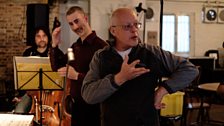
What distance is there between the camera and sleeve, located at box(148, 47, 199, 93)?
2.12 meters

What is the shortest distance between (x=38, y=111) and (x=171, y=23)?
25.6 feet

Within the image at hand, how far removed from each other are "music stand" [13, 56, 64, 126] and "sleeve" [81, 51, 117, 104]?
115 cm

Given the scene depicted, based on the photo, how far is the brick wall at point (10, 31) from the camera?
780 centimetres

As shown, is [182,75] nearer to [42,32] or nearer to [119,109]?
[119,109]

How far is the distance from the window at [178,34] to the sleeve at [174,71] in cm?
879

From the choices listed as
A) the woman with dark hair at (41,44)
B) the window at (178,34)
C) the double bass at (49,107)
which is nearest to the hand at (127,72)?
the double bass at (49,107)

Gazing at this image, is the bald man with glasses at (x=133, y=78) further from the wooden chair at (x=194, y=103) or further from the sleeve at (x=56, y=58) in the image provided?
the wooden chair at (x=194, y=103)

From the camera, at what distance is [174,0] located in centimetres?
1064

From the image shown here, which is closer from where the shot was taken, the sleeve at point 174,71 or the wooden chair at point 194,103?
the sleeve at point 174,71

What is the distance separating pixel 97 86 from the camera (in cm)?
205

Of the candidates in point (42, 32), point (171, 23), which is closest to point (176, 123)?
point (42, 32)

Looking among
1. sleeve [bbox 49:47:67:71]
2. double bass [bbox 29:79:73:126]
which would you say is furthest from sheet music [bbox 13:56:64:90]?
double bass [bbox 29:79:73:126]

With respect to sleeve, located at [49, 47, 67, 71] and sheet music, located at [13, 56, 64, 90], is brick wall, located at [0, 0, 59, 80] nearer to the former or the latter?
sheet music, located at [13, 56, 64, 90]

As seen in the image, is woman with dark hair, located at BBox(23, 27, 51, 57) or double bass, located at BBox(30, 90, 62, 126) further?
woman with dark hair, located at BBox(23, 27, 51, 57)
